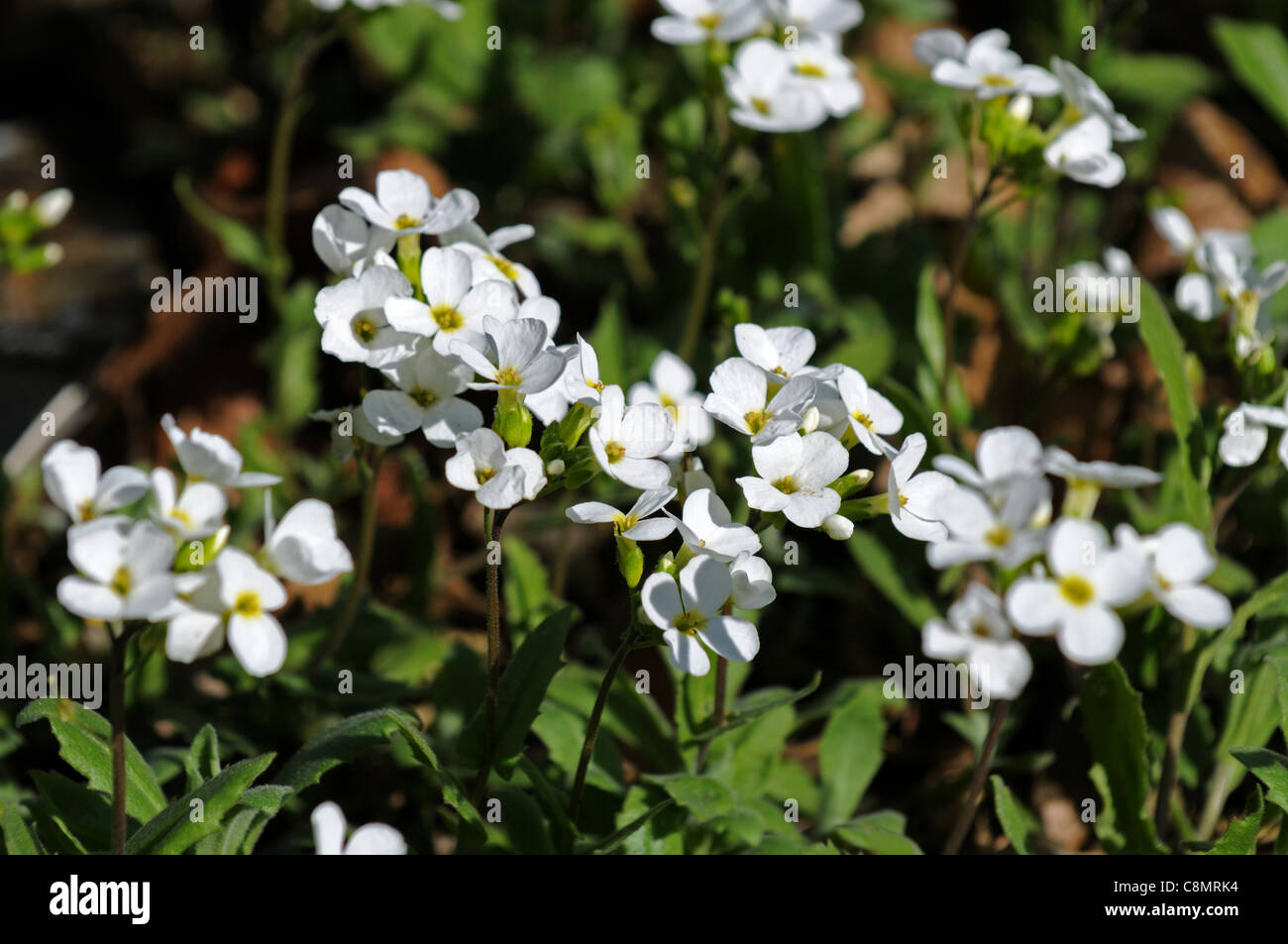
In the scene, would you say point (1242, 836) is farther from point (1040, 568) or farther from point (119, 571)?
point (119, 571)

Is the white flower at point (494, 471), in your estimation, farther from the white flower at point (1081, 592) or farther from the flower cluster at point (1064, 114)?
the flower cluster at point (1064, 114)

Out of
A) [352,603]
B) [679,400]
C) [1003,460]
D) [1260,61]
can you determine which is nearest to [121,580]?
[352,603]

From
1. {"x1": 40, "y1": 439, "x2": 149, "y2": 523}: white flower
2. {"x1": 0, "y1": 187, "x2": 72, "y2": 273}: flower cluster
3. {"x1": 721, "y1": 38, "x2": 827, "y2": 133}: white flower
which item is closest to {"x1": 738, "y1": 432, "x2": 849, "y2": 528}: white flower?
{"x1": 40, "y1": 439, "x2": 149, "y2": 523}: white flower

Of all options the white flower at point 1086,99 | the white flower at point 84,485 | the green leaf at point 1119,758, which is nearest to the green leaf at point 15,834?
the white flower at point 84,485

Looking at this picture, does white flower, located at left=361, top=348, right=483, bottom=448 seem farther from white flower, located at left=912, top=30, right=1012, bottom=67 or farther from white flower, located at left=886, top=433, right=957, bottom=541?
white flower, located at left=912, top=30, right=1012, bottom=67
